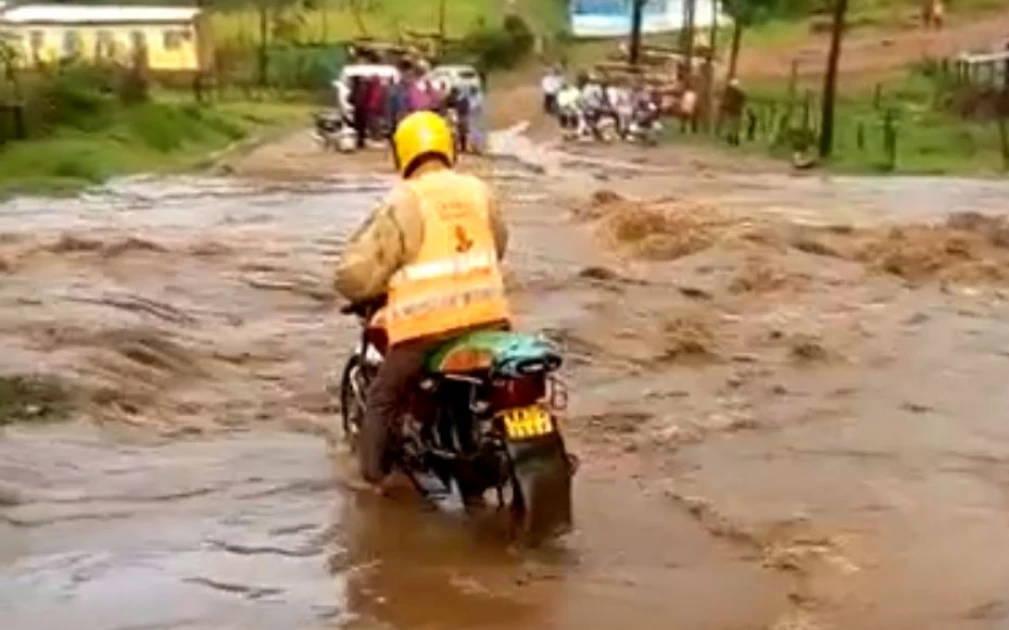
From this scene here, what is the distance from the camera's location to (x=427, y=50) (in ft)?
186

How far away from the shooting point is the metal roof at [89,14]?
5597cm

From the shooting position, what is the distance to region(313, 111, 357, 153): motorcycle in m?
36.2

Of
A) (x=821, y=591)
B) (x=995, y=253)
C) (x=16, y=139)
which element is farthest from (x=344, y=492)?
(x=16, y=139)

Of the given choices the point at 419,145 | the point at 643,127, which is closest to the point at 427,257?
the point at 419,145

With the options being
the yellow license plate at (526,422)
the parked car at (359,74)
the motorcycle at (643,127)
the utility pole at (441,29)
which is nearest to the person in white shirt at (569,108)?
the motorcycle at (643,127)

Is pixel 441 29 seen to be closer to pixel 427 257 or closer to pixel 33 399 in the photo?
pixel 33 399

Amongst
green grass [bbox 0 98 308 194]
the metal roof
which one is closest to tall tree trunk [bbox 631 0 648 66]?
green grass [bbox 0 98 308 194]

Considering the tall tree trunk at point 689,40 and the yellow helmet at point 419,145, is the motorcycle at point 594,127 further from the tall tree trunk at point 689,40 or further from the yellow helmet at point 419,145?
the yellow helmet at point 419,145

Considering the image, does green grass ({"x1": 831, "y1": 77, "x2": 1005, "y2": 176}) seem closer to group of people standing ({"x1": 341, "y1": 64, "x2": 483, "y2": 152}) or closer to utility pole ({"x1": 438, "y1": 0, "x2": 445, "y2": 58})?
group of people standing ({"x1": 341, "y1": 64, "x2": 483, "y2": 152})

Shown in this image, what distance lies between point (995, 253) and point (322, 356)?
8.41m

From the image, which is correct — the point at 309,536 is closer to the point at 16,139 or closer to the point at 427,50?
the point at 16,139

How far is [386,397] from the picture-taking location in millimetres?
8398

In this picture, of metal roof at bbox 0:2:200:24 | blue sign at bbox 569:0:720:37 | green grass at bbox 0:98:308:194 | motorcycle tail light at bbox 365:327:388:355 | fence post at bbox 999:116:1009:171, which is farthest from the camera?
blue sign at bbox 569:0:720:37

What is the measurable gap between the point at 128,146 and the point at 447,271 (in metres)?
25.7
